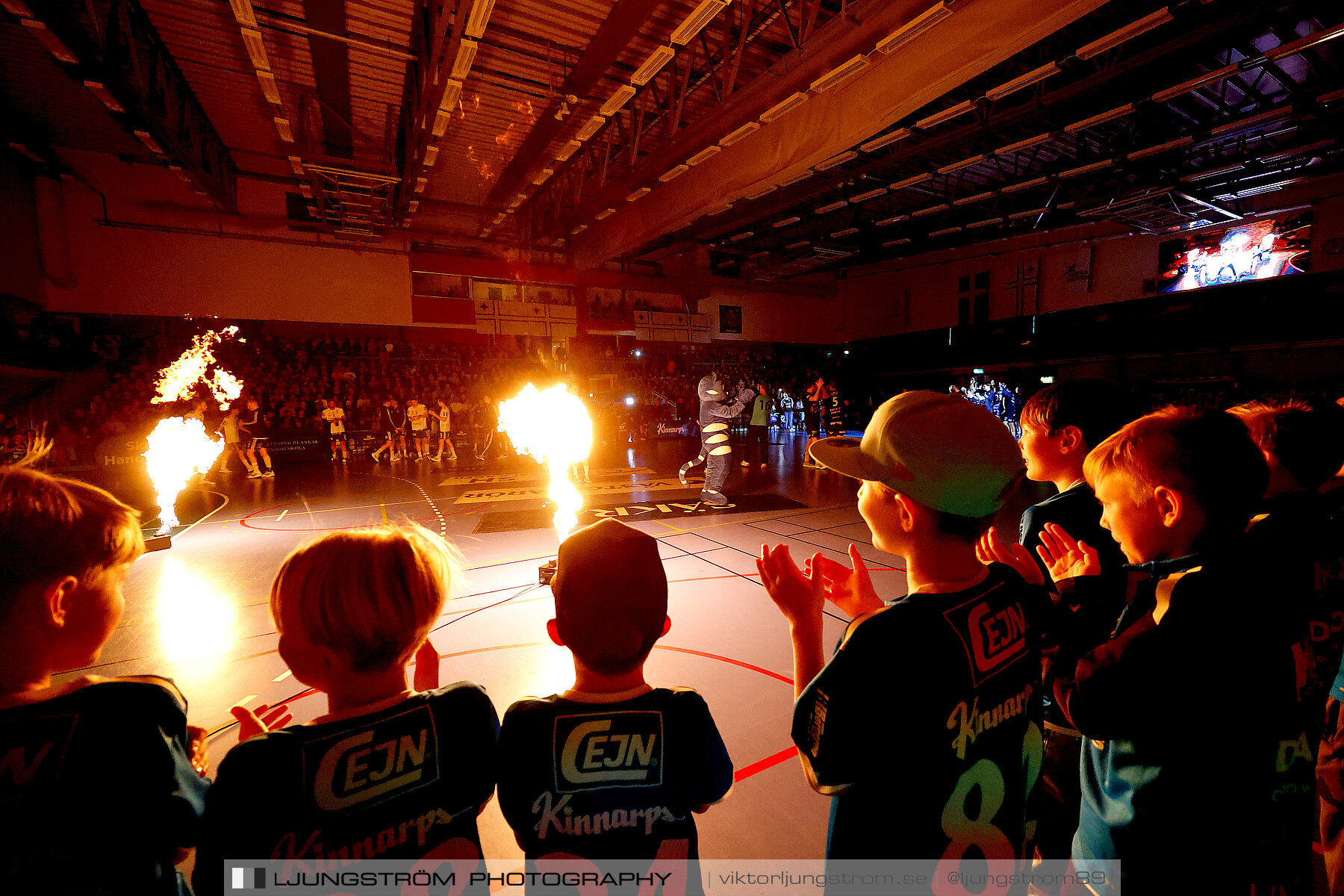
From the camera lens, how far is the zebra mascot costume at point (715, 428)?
9.07 metres

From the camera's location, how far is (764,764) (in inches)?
114

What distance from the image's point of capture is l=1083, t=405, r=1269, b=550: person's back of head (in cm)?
138

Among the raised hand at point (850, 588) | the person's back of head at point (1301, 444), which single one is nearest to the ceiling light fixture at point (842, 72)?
the person's back of head at point (1301, 444)

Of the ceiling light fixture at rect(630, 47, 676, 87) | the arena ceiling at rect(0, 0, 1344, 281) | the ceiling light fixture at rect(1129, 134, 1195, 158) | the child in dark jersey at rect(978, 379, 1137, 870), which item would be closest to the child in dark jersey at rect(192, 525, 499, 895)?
the child in dark jersey at rect(978, 379, 1137, 870)

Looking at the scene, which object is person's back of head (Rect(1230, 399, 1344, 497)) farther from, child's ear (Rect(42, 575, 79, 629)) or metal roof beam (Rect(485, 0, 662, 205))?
metal roof beam (Rect(485, 0, 662, 205))

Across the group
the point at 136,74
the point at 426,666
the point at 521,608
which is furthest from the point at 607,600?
the point at 136,74

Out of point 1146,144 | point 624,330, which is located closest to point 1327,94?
point 1146,144

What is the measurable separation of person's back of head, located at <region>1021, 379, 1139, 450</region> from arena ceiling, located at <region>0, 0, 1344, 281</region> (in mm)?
5877

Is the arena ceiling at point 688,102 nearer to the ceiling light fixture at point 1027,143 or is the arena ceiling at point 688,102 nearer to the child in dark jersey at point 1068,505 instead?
the ceiling light fixture at point 1027,143

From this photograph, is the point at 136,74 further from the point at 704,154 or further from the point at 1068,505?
the point at 1068,505

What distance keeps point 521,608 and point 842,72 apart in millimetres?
7578

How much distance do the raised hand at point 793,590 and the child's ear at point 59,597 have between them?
1.54 metres

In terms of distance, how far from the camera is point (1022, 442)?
2.26 meters

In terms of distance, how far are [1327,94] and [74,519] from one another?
15.4 m
